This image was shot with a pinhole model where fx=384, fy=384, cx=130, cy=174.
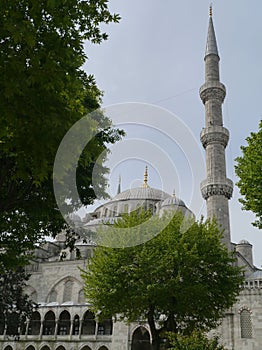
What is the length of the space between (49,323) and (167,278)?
22.2 m

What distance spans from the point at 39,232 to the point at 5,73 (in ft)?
23.4

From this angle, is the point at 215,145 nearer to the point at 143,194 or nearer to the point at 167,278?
the point at 167,278

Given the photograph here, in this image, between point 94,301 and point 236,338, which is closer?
point 94,301

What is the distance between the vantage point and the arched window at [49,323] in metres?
37.2

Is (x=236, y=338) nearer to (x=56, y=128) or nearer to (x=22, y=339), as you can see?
(x=22, y=339)

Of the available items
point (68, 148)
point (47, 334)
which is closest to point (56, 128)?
point (68, 148)

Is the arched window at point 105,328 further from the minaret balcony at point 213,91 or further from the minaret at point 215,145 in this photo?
the minaret balcony at point 213,91

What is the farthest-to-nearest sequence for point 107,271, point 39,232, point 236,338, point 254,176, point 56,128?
point 236,338
point 107,271
point 254,176
point 39,232
point 56,128

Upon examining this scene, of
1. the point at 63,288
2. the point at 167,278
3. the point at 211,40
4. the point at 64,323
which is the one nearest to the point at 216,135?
the point at 211,40

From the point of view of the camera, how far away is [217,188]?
3322 cm

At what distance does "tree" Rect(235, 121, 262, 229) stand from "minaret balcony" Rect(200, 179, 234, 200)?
17722mm

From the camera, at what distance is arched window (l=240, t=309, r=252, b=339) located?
28812 millimetres

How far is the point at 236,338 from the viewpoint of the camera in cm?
2862

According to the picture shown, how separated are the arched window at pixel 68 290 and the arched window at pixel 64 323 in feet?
7.98
